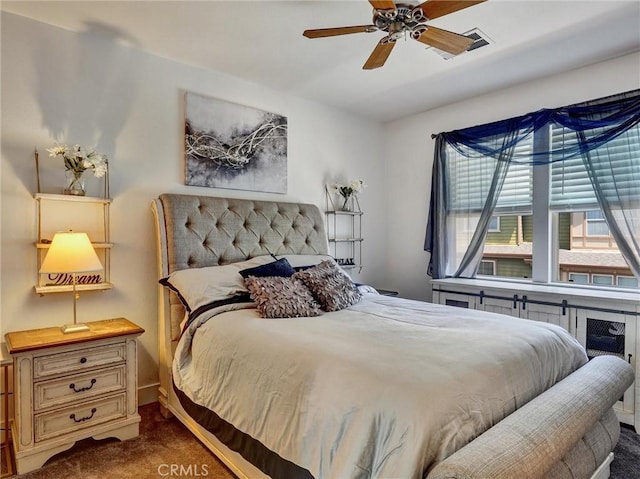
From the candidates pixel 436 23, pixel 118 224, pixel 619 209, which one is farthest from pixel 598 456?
pixel 118 224

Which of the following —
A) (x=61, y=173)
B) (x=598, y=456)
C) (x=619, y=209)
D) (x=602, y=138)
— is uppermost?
(x=602, y=138)

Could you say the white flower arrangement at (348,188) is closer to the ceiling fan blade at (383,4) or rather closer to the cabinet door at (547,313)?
the cabinet door at (547,313)

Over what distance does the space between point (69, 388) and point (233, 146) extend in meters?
2.10

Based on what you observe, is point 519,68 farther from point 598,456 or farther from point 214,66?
point 598,456

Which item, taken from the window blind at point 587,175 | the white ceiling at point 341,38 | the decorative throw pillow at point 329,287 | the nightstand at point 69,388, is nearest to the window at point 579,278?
the window blind at point 587,175

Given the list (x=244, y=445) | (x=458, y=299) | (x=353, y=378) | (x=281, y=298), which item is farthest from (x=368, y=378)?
(x=458, y=299)

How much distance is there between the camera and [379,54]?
2.25m

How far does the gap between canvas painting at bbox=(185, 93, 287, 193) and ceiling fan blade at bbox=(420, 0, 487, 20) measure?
185cm

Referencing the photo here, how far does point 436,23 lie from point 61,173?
104 inches

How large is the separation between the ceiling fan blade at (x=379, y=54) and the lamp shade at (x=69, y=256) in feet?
6.78

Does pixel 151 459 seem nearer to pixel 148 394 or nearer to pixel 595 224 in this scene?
pixel 148 394

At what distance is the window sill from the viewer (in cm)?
268

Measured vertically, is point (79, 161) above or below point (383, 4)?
below

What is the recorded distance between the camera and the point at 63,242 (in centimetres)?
212
